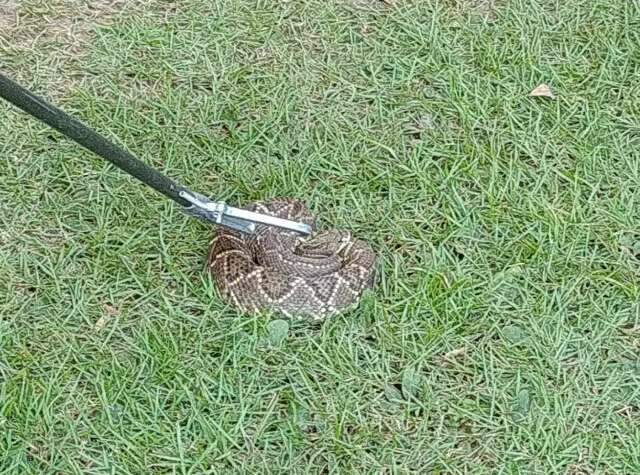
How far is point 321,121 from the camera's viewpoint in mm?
5086

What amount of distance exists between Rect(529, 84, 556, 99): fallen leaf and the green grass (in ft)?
0.14

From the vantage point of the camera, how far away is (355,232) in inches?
180

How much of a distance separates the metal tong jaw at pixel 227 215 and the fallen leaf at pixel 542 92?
64.0 inches

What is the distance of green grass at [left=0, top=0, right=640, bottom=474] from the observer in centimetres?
377

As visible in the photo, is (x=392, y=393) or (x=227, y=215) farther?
(x=227, y=215)

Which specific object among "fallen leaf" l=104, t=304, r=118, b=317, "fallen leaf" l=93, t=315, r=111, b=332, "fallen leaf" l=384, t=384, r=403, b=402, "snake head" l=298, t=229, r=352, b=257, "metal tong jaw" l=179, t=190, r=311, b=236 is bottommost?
"fallen leaf" l=104, t=304, r=118, b=317

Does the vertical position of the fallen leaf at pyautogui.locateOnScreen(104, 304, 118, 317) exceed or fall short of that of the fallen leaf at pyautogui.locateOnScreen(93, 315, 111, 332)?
it falls short

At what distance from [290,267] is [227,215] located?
1.17ft

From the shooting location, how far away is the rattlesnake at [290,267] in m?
4.14

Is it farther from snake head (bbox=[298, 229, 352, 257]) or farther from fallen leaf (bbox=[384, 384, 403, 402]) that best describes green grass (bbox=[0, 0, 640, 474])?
snake head (bbox=[298, 229, 352, 257])

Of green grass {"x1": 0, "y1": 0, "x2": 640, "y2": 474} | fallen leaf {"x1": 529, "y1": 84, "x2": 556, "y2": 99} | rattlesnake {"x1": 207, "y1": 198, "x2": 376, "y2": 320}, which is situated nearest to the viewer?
green grass {"x1": 0, "y1": 0, "x2": 640, "y2": 474}

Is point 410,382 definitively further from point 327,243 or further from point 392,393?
point 327,243

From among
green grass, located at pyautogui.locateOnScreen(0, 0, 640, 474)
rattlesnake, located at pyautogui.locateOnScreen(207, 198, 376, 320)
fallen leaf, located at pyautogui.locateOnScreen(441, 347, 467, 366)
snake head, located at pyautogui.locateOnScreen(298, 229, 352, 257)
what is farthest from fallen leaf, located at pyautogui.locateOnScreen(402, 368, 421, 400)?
snake head, located at pyautogui.locateOnScreen(298, 229, 352, 257)

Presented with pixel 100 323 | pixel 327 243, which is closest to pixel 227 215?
pixel 327 243
